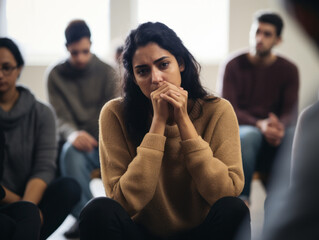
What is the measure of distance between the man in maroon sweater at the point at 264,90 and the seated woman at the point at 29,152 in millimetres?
1091

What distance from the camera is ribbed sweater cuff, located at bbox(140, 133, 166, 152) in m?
1.33

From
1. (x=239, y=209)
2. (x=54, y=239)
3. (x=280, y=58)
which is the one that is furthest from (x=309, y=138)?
(x=280, y=58)

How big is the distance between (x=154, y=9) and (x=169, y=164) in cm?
360

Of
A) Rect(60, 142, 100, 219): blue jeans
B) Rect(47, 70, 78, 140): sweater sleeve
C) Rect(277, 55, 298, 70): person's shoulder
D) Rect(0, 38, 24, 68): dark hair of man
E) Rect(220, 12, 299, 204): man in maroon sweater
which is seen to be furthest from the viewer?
Rect(277, 55, 298, 70): person's shoulder

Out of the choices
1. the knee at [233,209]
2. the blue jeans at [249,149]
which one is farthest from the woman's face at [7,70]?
Result: the blue jeans at [249,149]

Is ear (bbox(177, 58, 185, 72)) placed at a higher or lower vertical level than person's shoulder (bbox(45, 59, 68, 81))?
higher

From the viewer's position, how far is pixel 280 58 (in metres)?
2.71

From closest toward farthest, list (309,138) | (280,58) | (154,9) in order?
1. (309,138)
2. (280,58)
3. (154,9)

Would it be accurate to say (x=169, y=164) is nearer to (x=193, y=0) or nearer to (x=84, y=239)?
(x=84, y=239)

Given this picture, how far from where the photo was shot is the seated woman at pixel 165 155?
128 cm

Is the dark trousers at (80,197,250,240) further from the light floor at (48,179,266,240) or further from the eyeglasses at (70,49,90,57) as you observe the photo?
the eyeglasses at (70,49,90,57)

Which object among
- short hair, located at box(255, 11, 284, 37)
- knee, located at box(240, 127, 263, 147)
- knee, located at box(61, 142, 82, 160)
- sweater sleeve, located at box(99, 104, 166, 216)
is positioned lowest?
knee, located at box(61, 142, 82, 160)

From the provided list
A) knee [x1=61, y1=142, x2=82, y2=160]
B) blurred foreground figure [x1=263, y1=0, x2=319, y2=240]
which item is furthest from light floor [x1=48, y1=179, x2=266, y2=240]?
blurred foreground figure [x1=263, y1=0, x2=319, y2=240]

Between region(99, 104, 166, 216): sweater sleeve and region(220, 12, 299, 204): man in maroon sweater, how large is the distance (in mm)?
1154
